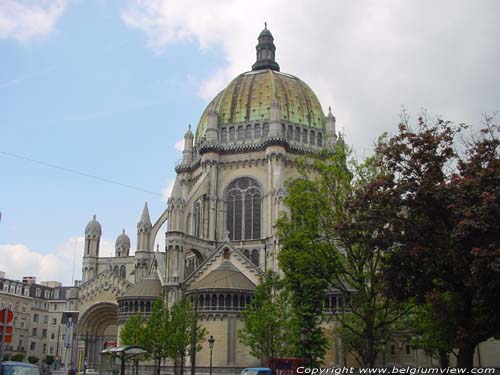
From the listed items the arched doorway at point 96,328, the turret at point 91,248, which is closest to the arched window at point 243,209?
the arched doorway at point 96,328

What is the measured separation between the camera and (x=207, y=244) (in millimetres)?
66438

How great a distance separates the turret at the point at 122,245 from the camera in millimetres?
98469

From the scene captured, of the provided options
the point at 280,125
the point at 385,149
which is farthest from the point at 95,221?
the point at 385,149

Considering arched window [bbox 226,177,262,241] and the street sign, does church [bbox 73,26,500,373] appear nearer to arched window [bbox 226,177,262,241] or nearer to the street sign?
arched window [bbox 226,177,262,241]

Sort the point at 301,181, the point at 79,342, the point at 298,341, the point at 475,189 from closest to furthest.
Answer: the point at 475,189, the point at 301,181, the point at 298,341, the point at 79,342

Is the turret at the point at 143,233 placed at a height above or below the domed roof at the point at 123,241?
below

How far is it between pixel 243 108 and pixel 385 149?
4898 cm

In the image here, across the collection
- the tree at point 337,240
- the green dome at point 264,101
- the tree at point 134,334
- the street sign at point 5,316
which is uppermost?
the green dome at point 264,101

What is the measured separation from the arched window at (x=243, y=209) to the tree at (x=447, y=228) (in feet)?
136

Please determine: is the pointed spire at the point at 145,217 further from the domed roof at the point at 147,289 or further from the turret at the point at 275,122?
the turret at the point at 275,122

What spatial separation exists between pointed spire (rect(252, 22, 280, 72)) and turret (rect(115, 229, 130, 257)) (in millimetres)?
38273

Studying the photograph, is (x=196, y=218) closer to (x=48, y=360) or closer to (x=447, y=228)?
(x=48, y=360)

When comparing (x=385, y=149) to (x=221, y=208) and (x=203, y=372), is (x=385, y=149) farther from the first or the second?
(x=221, y=208)

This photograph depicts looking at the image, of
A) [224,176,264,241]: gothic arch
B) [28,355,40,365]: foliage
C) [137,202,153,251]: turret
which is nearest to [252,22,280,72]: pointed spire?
[224,176,264,241]: gothic arch
